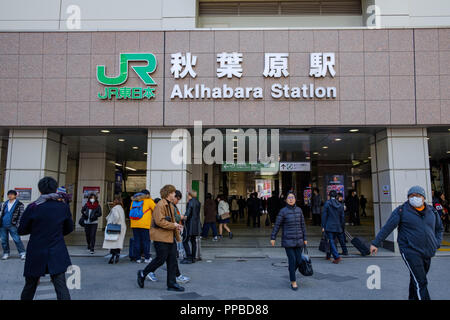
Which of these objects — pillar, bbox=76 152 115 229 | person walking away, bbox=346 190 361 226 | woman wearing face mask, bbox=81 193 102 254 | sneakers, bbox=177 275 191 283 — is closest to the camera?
sneakers, bbox=177 275 191 283

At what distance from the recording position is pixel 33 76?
34.2 ft

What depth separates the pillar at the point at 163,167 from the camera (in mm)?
10375

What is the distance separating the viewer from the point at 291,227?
6207 mm

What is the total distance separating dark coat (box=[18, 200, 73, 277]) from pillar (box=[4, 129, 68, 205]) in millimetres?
7032

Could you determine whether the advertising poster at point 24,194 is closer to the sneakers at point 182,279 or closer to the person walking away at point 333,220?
the sneakers at point 182,279

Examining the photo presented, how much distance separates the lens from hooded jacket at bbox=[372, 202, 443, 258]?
14.8ft

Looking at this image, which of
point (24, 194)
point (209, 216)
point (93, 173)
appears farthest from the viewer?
point (93, 173)

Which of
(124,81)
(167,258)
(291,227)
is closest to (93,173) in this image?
(124,81)

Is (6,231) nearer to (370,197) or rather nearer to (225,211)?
(225,211)

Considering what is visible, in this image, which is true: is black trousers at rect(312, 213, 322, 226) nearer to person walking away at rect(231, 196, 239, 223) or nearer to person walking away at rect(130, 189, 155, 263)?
person walking away at rect(231, 196, 239, 223)

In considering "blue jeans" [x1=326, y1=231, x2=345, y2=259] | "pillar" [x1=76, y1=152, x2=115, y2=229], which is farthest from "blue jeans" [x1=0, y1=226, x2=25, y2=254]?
"blue jeans" [x1=326, y1=231, x2=345, y2=259]

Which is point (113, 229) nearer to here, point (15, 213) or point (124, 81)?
point (15, 213)

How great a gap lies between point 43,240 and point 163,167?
20.7 feet

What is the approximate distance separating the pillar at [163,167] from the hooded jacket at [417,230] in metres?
6.66
